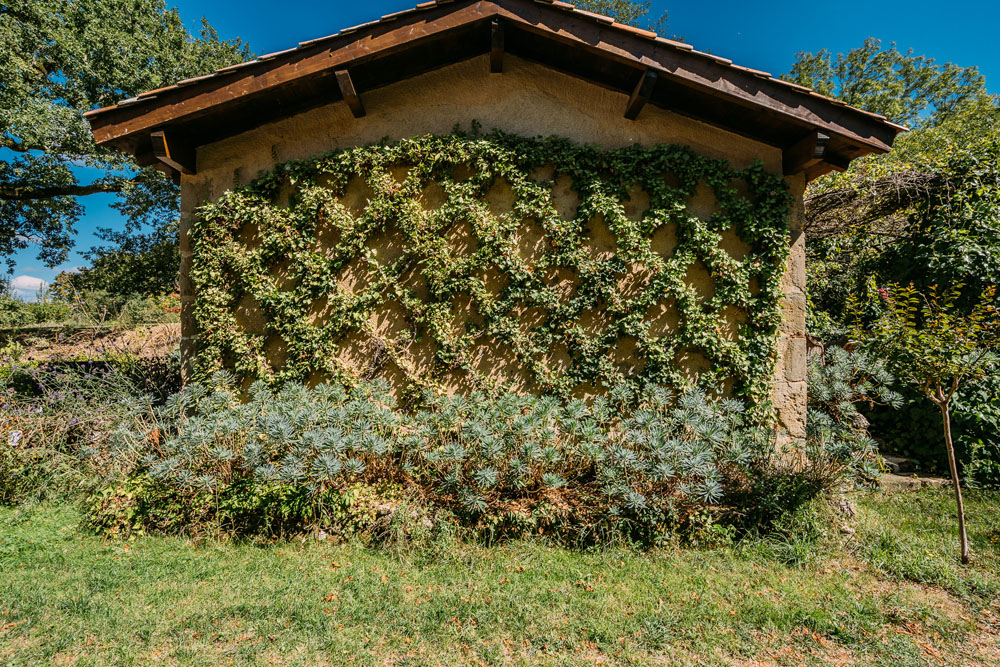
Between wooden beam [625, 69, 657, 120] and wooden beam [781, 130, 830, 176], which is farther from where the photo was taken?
wooden beam [625, 69, 657, 120]

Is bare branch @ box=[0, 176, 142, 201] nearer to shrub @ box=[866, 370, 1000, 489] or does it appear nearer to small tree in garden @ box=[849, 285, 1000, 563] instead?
small tree in garden @ box=[849, 285, 1000, 563]

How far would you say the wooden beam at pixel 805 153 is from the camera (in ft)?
16.0

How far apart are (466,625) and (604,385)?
3.23 metres

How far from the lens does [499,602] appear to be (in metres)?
3.19

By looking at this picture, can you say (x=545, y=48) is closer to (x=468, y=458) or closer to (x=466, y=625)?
(x=468, y=458)

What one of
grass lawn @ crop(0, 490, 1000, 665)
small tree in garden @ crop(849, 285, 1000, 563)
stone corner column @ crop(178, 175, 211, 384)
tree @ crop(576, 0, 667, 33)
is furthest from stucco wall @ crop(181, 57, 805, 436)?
tree @ crop(576, 0, 667, 33)

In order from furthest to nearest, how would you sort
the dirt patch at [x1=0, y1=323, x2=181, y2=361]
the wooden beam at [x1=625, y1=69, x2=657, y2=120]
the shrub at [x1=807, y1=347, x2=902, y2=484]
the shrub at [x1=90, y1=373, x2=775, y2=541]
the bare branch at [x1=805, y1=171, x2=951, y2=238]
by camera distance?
the dirt patch at [x1=0, y1=323, x2=181, y2=361]
the bare branch at [x1=805, y1=171, x2=951, y2=238]
the wooden beam at [x1=625, y1=69, x2=657, y2=120]
the shrub at [x1=807, y1=347, x2=902, y2=484]
the shrub at [x1=90, y1=373, x2=775, y2=541]

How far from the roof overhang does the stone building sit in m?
0.05

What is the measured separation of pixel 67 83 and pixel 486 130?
1319 centimetres

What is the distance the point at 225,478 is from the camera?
4.29 meters

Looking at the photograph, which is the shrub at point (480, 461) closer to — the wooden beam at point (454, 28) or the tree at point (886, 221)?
the wooden beam at point (454, 28)

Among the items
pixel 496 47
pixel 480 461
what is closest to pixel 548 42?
pixel 496 47

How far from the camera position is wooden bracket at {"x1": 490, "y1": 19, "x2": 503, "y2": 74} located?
16.7 ft

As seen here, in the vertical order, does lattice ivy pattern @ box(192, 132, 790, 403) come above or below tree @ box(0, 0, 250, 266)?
below
